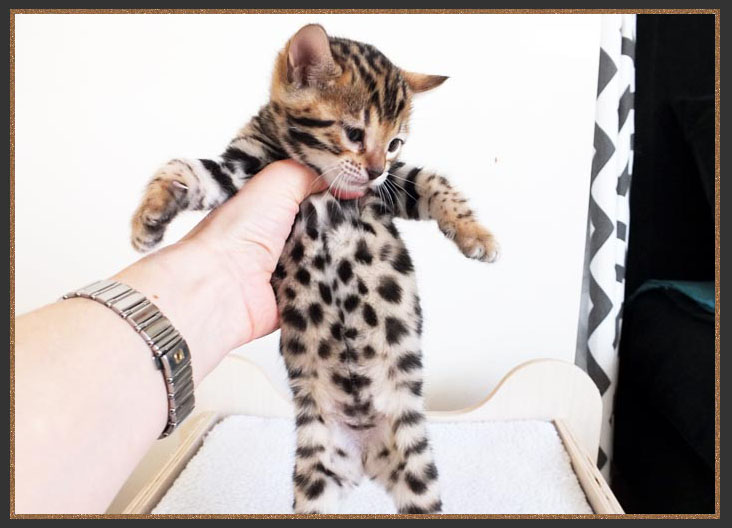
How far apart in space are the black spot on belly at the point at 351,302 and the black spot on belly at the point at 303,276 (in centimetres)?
7

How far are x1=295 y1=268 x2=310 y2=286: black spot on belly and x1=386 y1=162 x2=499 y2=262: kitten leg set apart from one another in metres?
0.20

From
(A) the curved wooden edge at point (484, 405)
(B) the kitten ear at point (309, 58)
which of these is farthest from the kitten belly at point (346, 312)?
(A) the curved wooden edge at point (484, 405)

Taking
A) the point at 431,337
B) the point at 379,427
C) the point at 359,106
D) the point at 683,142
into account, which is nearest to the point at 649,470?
the point at 431,337

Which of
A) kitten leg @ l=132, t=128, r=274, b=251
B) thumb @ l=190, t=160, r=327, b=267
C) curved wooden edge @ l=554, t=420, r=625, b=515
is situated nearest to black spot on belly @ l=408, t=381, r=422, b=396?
thumb @ l=190, t=160, r=327, b=267

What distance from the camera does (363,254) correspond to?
2.72ft

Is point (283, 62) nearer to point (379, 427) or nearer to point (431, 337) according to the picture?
point (379, 427)

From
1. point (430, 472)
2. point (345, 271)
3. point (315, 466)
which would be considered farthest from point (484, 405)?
point (345, 271)

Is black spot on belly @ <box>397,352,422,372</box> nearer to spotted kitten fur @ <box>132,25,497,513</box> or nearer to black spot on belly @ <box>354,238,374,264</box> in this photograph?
spotted kitten fur @ <box>132,25,497,513</box>

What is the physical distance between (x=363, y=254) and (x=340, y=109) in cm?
23

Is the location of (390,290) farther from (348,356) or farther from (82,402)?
(82,402)

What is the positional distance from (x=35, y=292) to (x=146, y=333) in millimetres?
801

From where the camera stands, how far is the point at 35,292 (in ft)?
4.21

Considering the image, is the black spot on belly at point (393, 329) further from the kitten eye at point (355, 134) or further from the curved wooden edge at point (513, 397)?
the curved wooden edge at point (513, 397)

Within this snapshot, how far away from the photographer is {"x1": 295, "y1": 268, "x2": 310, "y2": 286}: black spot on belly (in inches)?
32.2
